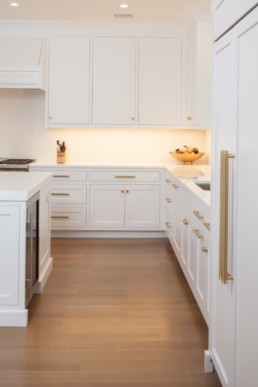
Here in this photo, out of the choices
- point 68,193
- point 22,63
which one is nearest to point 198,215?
point 68,193

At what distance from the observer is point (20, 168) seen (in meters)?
5.72

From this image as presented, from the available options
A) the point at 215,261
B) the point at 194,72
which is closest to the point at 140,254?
the point at 194,72

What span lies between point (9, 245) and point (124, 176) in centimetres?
287

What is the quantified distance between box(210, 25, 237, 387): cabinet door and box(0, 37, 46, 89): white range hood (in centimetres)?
373

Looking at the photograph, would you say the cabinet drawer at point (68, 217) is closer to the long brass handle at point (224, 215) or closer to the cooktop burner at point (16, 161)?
the cooktop burner at point (16, 161)

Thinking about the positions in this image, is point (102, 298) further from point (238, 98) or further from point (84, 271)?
point (238, 98)

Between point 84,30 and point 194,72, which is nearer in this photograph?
point 194,72

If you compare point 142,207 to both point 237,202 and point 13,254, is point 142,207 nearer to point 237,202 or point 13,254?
point 13,254

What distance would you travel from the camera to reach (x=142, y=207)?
19.6ft

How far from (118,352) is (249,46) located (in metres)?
1.81

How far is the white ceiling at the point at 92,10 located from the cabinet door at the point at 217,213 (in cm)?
300

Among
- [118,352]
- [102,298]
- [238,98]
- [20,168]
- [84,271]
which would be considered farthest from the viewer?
[20,168]

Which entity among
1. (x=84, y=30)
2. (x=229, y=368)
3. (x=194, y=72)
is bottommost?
(x=229, y=368)

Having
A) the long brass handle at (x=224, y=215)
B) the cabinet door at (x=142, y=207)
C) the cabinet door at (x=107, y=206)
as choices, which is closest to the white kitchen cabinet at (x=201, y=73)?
the cabinet door at (x=142, y=207)
